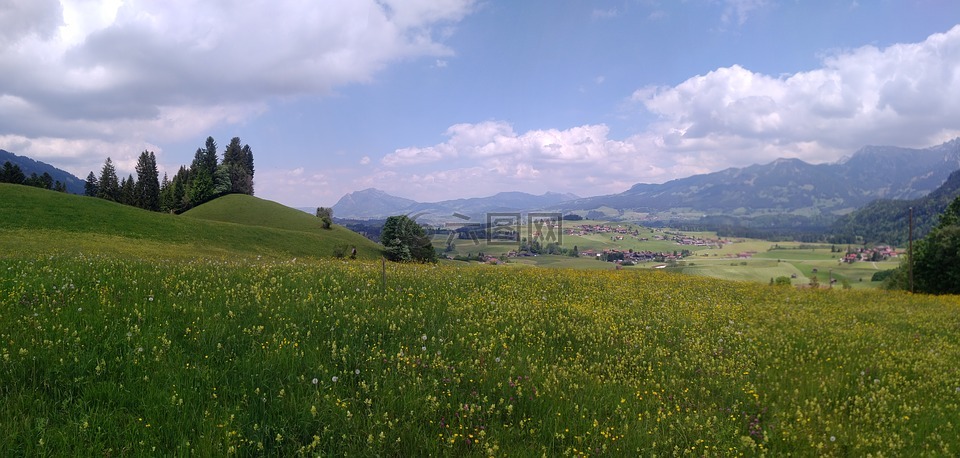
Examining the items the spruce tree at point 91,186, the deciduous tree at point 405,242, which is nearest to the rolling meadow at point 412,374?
the deciduous tree at point 405,242

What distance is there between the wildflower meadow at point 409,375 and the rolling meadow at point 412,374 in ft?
0.10

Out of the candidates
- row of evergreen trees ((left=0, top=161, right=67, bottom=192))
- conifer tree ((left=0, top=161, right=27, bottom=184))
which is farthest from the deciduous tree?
conifer tree ((left=0, top=161, right=27, bottom=184))

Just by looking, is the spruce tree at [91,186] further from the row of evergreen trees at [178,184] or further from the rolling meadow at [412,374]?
the rolling meadow at [412,374]

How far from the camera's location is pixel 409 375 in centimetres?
614

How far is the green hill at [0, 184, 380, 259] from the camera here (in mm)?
37562

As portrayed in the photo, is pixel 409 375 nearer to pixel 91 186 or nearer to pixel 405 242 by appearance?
pixel 405 242

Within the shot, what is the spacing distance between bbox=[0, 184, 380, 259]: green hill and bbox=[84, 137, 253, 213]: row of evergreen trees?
168 feet

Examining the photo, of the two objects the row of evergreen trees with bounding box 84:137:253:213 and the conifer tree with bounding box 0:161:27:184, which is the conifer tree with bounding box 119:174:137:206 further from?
the conifer tree with bounding box 0:161:27:184

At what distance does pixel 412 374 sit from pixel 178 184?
133m

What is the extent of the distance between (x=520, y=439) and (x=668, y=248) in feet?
585

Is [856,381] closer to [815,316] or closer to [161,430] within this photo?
[815,316]

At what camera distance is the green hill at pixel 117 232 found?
123 feet

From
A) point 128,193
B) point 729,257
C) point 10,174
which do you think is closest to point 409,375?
point 128,193

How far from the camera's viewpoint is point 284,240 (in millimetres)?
70625
